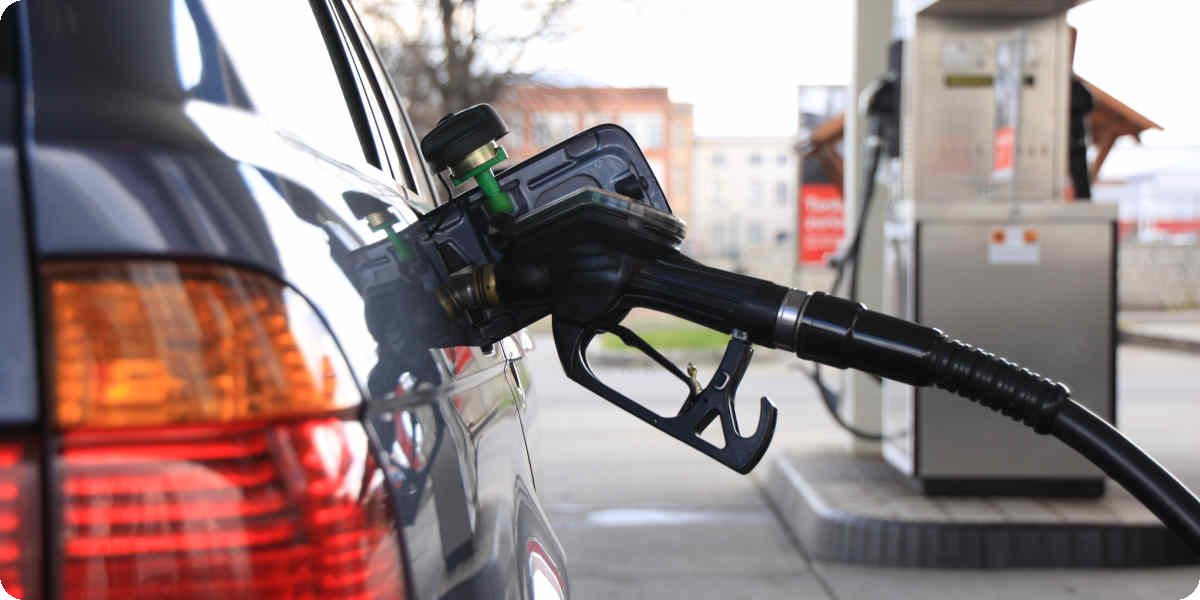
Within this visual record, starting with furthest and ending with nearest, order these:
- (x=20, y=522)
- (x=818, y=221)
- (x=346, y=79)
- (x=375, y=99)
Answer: (x=818, y=221)
(x=375, y=99)
(x=346, y=79)
(x=20, y=522)

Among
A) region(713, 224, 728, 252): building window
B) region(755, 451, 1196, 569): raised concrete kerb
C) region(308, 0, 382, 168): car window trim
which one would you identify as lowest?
region(755, 451, 1196, 569): raised concrete kerb

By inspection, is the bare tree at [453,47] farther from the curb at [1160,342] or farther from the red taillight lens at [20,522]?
the red taillight lens at [20,522]

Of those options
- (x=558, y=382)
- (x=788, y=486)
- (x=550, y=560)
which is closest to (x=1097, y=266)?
(x=788, y=486)

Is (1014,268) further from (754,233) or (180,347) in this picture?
(754,233)

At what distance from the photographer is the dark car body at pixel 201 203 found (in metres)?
0.70

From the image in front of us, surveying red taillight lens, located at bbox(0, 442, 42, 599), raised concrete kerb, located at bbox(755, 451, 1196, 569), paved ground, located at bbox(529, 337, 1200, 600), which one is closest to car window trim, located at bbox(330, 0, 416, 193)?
red taillight lens, located at bbox(0, 442, 42, 599)

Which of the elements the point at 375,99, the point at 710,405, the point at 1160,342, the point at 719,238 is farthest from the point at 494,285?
the point at 719,238

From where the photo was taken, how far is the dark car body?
0.70 m

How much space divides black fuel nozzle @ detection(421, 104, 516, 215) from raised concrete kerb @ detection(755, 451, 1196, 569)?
3.50m

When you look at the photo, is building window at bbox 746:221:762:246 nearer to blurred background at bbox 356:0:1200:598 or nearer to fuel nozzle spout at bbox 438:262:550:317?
blurred background at bbox 356:0:1200:598

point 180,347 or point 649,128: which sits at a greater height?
point 649,128

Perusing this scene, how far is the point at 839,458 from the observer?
5898 mm

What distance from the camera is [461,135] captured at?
126 centimetres

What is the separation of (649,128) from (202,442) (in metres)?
65.1
